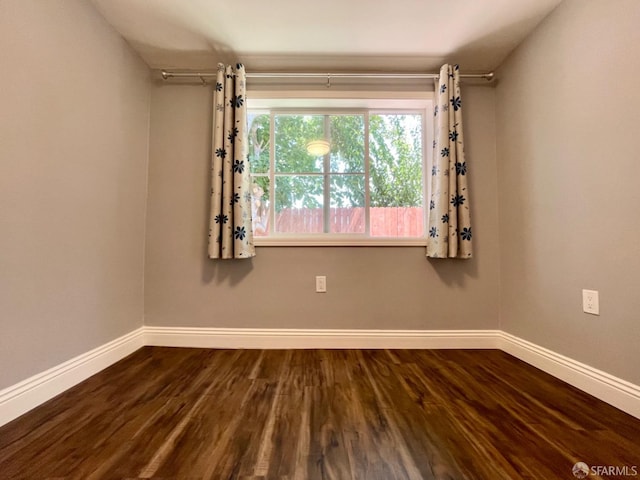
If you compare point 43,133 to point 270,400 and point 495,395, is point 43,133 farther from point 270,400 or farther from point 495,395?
A: point 495,395

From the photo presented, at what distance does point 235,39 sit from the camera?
6.18ft

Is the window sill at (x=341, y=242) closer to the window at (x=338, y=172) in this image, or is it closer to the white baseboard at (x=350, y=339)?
the window at (x=338, y=172)

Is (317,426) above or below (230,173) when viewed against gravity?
below

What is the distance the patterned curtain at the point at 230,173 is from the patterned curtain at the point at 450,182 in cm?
136

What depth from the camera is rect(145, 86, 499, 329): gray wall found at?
2.12 metres

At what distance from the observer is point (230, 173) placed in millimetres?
A: 1995

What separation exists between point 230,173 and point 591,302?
222cm

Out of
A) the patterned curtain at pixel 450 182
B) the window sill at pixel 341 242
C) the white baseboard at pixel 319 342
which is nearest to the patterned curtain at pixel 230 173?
the window sill at pixel 341 242

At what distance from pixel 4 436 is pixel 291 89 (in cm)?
243

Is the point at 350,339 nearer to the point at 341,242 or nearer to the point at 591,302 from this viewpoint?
the point at 341,242

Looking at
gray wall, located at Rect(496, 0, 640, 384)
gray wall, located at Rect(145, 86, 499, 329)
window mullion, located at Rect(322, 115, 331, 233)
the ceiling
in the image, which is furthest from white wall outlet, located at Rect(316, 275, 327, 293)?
the ceiling

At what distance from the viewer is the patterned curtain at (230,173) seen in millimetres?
1984

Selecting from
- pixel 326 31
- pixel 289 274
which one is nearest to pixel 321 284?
pixel 289 274

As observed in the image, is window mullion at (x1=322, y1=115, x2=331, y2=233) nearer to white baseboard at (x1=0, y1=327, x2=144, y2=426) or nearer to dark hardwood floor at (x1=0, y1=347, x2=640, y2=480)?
dark hardwood floor at (x1=0, y1=347, x2=640, y2=480)
